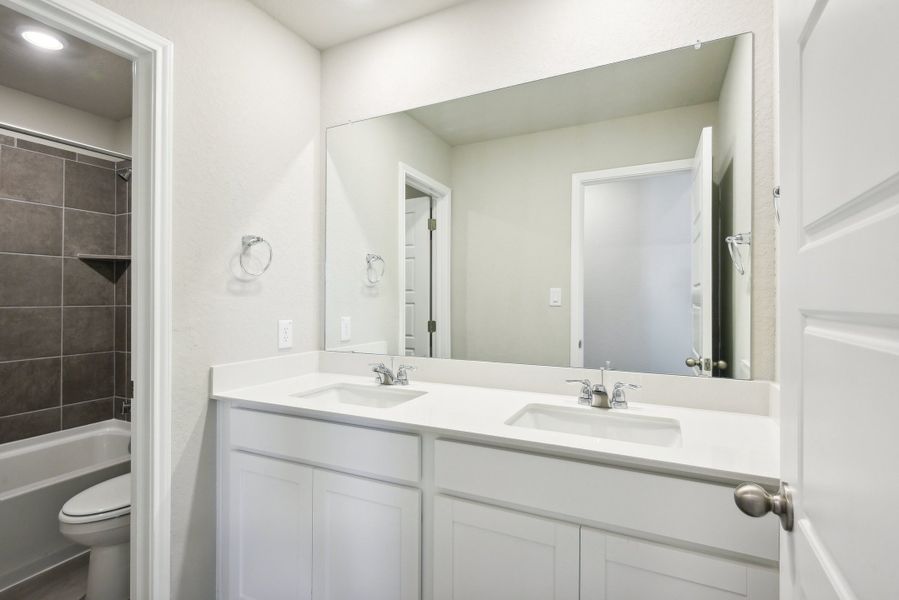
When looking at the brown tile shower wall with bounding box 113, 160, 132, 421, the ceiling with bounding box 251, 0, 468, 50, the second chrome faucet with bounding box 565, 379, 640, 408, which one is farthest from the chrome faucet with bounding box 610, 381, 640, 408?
the brown tile shower wall with bounding box 113, 160, 132, 421

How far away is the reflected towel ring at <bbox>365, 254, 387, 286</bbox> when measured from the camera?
201 cm

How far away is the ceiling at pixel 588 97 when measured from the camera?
1.43 metres

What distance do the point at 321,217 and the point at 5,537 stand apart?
2008 mm

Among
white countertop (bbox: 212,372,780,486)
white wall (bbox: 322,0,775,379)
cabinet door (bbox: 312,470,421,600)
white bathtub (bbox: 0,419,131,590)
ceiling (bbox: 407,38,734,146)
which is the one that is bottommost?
white bathtub (bbox: 0,419,131,590)

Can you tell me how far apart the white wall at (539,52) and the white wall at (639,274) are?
0.67 feet

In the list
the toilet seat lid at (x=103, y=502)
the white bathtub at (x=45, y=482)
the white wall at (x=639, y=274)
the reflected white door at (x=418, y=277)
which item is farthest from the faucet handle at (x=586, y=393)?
the white bathtub at (x=45, y=482)

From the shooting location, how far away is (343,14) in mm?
1867

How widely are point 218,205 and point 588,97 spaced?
4.68 ft

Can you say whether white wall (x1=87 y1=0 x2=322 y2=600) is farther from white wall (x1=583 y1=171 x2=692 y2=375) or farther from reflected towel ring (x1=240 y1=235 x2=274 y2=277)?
white wall (x1=583 y1=171 x2=692 y2=375)

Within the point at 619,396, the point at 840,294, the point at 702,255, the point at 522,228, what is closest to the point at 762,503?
the point at 840,294

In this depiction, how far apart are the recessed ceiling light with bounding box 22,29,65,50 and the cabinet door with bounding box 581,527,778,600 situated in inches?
108

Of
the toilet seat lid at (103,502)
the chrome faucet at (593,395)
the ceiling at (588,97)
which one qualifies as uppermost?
the ceiling at (588,97)

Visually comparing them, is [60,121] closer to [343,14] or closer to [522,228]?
[343,14]

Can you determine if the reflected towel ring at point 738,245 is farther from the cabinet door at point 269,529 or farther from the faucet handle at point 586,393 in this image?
the cabinet door at point 269,529
